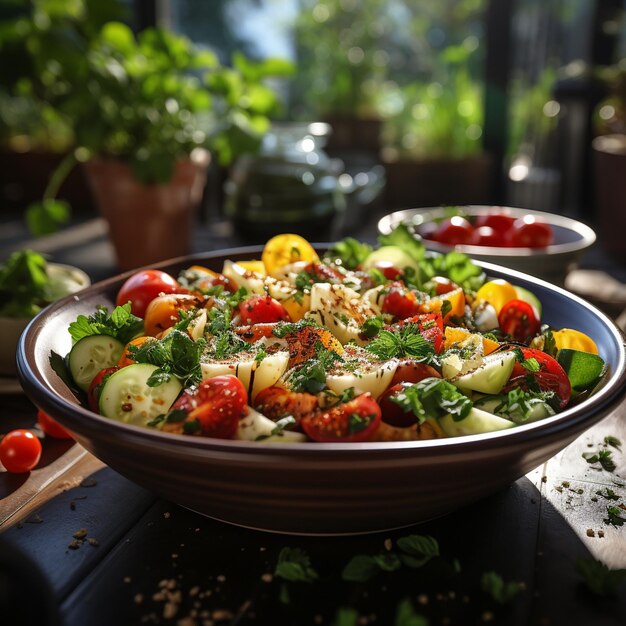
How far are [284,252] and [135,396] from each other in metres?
0.51

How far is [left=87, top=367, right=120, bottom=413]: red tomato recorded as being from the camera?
918 millimetres

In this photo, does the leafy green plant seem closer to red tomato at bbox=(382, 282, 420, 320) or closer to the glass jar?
the glass jar

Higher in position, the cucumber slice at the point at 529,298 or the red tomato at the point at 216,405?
the red tomato at the point at 216,405

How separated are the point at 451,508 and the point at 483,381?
16 cm

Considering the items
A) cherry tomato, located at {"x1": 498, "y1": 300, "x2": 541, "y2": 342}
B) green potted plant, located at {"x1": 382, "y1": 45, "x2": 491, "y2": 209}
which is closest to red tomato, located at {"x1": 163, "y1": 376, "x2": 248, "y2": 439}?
cherry tomato, located at {"x1": 498, "y1": 300, "x2": 541, "y2": 342}

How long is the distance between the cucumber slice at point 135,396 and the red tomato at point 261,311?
8.1 inches

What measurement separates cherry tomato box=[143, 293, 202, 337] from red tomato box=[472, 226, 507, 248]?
927 millimetres

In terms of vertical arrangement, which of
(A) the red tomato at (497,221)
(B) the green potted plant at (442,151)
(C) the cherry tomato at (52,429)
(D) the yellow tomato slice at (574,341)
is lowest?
(B) the green potted plant at (442,151)

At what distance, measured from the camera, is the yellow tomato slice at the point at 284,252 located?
4.26ft

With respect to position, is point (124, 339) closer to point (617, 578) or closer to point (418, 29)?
point (617, 578)

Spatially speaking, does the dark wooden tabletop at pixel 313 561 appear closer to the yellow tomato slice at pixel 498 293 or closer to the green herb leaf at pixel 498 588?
the green herb leaf at pixel 498 588

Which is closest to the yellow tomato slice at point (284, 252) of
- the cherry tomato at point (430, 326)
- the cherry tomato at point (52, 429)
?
the cherry tomato at point (430, 326)

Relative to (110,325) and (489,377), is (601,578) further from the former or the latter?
(110,325)

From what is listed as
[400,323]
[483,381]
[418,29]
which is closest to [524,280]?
[400,323]
